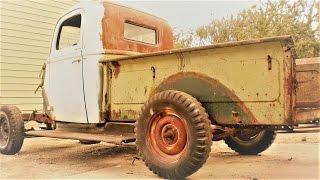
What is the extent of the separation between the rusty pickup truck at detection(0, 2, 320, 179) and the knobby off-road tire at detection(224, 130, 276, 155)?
0.01m

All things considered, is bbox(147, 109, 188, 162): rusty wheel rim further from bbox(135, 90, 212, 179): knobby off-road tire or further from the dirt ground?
the dirt ground

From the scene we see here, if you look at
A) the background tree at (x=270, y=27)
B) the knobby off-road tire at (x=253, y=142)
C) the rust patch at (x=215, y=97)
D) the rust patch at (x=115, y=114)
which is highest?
the background tree at (x=270, y=27)

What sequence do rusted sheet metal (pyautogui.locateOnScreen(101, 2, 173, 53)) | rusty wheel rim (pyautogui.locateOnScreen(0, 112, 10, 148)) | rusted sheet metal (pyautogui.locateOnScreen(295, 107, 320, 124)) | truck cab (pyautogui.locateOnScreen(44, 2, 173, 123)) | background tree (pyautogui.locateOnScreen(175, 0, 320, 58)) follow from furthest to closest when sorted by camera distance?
background tree (pyautogui.locateOnScreen(175, 0, 320, 58)), rusty wheel rim (pyautogui.locateOnScreen(0, 112, 10, 148)), rusted sheet metal (pyautogui.locateOnScreen(101, 2, 173, 53)), truck cab (pyautogui.locateOnScreen(44, 2, 173, 123)), rusted sheet metal (pyautogui.locateOnScreen(295, 107, 320, 124))

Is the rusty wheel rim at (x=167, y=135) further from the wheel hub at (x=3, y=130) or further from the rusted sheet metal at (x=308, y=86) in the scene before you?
the wheel hub at (x=3, y=130)

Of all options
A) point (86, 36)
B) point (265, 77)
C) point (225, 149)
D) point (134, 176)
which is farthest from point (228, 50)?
point (225, 149)

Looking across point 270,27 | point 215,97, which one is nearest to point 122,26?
point 215,97

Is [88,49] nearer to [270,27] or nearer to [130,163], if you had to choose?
[130,163]

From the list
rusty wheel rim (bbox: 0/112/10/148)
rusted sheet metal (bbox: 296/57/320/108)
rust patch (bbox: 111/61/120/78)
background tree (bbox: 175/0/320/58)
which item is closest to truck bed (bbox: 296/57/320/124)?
rusted sheet metal (bbox: 296/57/320/108)

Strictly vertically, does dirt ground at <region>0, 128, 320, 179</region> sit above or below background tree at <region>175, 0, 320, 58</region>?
below

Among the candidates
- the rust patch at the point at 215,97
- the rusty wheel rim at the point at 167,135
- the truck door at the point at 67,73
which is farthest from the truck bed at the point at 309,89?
the truck door at the point at 67,73

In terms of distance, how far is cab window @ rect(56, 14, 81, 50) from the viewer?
235 inches

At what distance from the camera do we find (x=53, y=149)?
284 inches

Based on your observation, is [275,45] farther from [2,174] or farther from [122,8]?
[2,174]

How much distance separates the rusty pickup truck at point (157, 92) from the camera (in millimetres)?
3672
